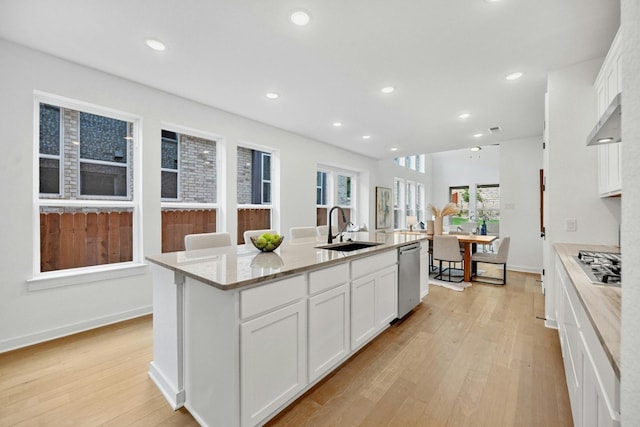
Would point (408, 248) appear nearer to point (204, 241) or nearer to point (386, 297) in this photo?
point (386, 297)

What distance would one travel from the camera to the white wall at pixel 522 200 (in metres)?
5.38

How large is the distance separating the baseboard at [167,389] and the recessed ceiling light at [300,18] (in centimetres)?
268

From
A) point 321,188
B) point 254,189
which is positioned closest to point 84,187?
point 254,189

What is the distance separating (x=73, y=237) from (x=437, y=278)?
5.19 m

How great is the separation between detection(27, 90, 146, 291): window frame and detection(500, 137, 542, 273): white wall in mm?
6346

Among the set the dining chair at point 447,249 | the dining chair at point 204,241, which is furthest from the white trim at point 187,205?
the dining chair at point 447,249

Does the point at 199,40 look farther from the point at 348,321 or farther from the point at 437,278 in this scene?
the point at 437,278

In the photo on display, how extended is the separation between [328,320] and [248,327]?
724 mm

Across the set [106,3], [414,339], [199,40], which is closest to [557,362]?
[414,339]

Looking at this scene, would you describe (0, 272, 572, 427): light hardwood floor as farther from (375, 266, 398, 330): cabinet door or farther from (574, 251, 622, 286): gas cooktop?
(574, 251, 622, 286): gas cooktop

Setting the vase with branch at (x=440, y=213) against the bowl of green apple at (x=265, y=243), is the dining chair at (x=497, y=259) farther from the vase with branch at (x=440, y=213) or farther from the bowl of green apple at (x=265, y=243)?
the bowl of green apple at (x=265, y=243)

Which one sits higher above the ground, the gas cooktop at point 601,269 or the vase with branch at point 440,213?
the vase with branch at point 440,213

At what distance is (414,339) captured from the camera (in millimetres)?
2678

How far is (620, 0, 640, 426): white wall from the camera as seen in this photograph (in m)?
0.49
